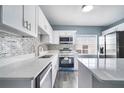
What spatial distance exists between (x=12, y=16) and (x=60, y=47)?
16.9 ft

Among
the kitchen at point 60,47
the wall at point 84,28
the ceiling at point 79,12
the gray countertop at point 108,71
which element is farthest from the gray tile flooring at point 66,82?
the wall at point 84,28

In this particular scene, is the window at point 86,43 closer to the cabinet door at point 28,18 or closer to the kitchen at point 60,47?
the kitchen at point 60,47

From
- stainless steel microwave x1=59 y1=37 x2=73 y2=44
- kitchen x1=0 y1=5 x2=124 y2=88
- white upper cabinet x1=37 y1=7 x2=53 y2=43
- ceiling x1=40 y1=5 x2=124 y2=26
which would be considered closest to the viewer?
kitchen x1=0 y1=5 x2=124 y2=88

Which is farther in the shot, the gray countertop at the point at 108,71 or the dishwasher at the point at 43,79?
the dishwasher at the point at 43,79

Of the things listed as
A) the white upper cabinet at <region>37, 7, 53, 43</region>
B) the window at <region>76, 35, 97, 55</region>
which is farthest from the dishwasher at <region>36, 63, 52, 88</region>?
the window at <region>76, 35, 97, 55</region>

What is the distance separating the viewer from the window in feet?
21.4

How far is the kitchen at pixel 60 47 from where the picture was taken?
3.83ft

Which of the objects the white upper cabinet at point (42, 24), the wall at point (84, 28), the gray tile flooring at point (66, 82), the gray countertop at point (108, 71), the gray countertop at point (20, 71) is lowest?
the gray tile flooring at point (66, 82)

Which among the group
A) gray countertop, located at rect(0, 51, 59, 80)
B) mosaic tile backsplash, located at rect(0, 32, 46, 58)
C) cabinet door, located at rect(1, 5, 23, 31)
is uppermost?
cabinet door, located at rect(1, 5, 23, 31)

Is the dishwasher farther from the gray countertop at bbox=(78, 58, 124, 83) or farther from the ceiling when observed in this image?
the ceiling

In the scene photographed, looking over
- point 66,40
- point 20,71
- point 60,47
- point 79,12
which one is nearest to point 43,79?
point 20,71

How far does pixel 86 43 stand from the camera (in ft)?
21.5
